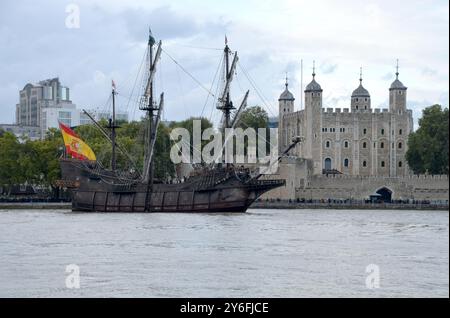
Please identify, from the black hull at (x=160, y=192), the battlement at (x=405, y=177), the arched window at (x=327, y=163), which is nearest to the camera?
the black hull at (x=160, y=192)

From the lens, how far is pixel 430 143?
4594 inches

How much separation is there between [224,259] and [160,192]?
4415cm

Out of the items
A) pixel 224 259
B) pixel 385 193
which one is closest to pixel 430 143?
pixel 385 193

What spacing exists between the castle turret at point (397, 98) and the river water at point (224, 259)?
6170 centimetres

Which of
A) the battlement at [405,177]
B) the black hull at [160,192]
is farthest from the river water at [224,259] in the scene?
the battlement at [405,177]

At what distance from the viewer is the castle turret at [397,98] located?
13238 cm

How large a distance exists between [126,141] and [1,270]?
7010cm

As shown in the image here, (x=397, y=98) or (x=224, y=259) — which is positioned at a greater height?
(x=397, y=98)

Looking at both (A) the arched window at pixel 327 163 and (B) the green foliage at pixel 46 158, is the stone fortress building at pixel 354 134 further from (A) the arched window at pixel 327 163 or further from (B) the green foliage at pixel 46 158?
(B) the green foliage at pixel 46 158

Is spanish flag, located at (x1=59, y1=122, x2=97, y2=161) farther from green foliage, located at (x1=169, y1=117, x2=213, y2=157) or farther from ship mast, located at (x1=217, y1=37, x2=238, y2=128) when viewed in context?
green foliage, located at (x1=169, y1=117, x2=213, y2=157)

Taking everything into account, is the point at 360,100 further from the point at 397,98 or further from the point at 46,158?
the point at 46,158

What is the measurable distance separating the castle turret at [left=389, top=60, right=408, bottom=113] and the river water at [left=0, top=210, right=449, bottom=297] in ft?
202

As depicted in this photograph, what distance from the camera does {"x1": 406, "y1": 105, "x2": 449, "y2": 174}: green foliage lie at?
11650cm

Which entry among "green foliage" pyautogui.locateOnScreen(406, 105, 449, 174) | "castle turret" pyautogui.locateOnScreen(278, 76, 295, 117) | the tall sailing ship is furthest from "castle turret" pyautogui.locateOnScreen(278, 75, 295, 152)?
the tall sailing ship
